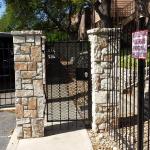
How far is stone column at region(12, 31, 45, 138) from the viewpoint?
8.45m

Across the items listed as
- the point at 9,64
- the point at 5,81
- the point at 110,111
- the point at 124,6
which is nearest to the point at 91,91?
the point at 110,111

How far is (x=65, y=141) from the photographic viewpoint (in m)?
8.32

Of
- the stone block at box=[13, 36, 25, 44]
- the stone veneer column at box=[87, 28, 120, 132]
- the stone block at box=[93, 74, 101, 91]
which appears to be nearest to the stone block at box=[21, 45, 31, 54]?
the stone block at box=[13, 36, 25, 44]

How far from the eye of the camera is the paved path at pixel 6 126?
8630mm

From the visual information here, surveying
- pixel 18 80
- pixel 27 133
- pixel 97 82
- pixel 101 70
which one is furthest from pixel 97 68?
pixel 27 133

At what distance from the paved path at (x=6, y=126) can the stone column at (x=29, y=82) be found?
39 centimetres

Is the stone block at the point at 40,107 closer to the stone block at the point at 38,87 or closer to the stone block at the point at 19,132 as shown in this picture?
the stone block at the point at 38,87

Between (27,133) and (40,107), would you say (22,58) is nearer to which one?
(40,107)

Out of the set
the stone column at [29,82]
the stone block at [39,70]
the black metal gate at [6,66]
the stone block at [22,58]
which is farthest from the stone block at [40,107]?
the black metal gate at [6,66]

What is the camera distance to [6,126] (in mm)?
10125

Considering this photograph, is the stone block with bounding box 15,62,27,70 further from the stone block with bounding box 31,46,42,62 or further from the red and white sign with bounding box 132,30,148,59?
the red and white sign with bounding box 132,30,148,59

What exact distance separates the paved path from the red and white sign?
149 inches

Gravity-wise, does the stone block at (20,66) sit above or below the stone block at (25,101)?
above

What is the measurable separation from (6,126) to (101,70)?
2891mm
